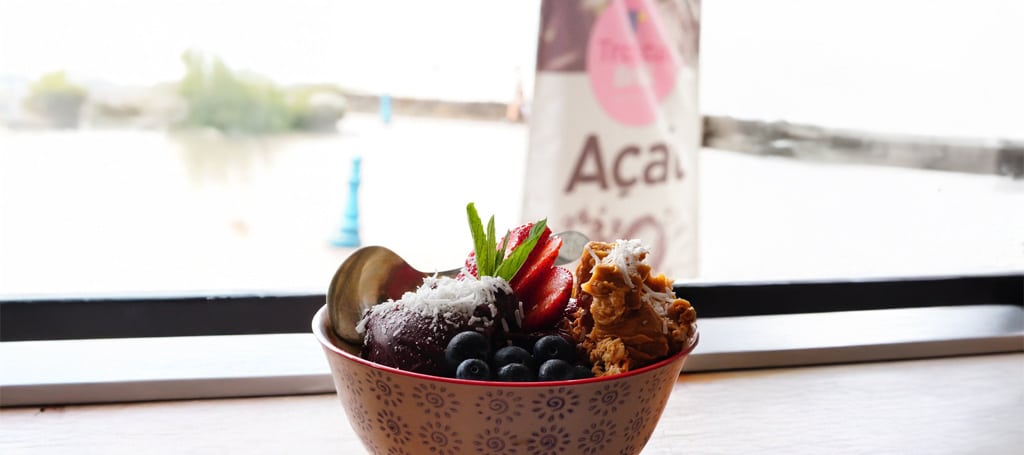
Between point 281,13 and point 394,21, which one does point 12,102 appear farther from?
point 394,21

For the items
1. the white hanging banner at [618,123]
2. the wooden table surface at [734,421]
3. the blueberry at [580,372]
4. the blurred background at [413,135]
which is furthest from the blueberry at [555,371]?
the white hanging banner at [618,123]

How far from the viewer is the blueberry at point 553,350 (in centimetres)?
43

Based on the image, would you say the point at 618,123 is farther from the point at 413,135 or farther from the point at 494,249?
the point at 413,135

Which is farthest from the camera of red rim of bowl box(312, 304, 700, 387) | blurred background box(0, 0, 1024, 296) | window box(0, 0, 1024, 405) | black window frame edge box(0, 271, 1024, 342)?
blurred background box(0, 0, 1024, 296)

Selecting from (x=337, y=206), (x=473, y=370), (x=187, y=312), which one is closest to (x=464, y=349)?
(x=473, y=370)

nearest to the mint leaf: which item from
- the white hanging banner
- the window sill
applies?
the window sill

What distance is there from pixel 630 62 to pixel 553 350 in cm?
100

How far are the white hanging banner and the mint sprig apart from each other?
0.86m

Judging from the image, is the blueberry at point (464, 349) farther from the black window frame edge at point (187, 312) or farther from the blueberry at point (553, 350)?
the black window frame edge at point (187, 312)

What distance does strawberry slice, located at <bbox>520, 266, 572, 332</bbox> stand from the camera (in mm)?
466

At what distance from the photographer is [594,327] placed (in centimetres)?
45

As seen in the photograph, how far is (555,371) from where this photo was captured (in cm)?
41

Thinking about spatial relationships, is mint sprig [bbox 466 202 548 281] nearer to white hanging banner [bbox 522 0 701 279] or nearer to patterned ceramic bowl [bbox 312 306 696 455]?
patterned ceramic bowl [bbox 312 306 696 455]

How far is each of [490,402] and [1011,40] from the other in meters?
1.68
